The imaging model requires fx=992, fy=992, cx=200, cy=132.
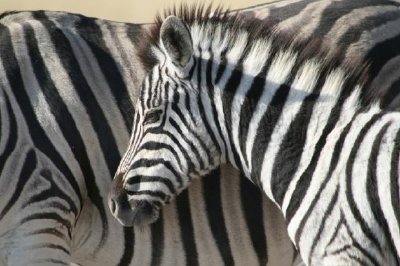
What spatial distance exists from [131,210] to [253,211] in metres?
0.77

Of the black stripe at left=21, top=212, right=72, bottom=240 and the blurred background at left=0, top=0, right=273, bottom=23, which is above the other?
the black stripe at left=21, top=212, right=72, bottom=240

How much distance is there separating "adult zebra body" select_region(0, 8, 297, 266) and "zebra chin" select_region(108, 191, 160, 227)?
395 millimetres

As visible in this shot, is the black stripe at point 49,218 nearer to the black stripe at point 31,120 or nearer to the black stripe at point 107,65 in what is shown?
the black stripe at point 31,120

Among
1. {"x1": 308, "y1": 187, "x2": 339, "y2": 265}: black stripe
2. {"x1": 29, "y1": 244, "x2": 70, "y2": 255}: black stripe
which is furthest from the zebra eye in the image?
{"x1": 308, "y1": 187, "x2": 339, "y2": 265}: black stripe

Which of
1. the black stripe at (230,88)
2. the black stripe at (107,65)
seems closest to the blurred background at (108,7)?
the black stripe at (107,65)

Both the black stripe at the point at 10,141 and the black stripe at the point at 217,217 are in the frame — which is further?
the black stripe at the point at 217,217

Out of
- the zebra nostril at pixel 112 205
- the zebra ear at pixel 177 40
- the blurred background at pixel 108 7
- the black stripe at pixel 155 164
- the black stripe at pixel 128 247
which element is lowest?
the blurred background at pixel 108 7

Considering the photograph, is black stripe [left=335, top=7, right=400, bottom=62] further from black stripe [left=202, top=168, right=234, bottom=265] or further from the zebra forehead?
black stripe [left=202, top=168, right=234, bottom=265]

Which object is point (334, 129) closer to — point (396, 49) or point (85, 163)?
point (396, 49)

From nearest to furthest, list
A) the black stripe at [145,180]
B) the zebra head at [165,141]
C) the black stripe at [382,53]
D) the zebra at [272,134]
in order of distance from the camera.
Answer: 1. the zebra at [272,134]
2. the zebra head at [165,141]
3. the black stripe at [145,180]
4. the black stripe at [382,53]

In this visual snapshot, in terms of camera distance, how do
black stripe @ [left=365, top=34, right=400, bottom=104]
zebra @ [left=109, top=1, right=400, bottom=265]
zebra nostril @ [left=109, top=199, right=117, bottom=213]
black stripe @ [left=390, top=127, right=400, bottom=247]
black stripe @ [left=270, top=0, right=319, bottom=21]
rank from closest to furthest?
1. black stripe @ [left=390, top=127, right=400, bottom=247]
2. zebra @ [left=109, top=1, right=400, bottom=265]
3. zebra nostril @ [left=109, top=199, right=117, bottom=213]
4. black stripe @ [left=365, top=34, right=400, bottom=104]
5. black stripe @ [left=270, top=0, right=319, bottom=21]

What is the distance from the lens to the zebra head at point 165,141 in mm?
4559

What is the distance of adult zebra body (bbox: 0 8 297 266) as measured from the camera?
5.04 meters

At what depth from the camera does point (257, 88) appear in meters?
4.45
